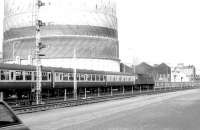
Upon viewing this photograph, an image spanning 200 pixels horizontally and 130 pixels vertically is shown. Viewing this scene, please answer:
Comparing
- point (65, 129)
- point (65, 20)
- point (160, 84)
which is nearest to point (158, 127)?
point (65, 129)

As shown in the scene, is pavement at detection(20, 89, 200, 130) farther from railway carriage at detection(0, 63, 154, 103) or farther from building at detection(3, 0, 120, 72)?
building at detection(3, 0, 120, 72)

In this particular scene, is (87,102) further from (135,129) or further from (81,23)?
(81,23)

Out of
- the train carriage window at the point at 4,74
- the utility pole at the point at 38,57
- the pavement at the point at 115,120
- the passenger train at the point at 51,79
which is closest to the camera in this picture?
the pavement at the point at 115,120

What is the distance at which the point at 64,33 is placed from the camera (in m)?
80.0

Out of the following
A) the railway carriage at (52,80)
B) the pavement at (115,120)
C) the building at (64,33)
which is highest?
the building at (64,33)

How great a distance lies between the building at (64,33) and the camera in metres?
79.6

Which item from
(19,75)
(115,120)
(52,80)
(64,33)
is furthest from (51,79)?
(64,33)

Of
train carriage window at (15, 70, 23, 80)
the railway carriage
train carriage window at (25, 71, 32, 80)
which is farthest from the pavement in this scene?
train carriage window at (25, 71, 32, 80)

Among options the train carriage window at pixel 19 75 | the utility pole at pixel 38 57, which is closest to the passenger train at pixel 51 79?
the train carriage window at pixel 19 75

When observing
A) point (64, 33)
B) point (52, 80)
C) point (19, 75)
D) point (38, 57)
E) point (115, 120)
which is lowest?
point (115, 120)

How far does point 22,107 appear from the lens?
974 inches

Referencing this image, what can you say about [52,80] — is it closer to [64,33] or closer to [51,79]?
[51,79]

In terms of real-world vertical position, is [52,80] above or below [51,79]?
below

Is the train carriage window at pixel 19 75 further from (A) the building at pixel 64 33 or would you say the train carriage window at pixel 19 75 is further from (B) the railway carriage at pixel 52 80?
(A) the building at pixel 64 33
